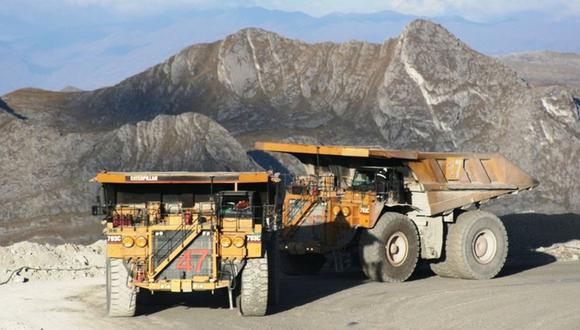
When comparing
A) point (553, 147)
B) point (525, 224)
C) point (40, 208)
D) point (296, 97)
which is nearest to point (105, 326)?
point (525, 224)

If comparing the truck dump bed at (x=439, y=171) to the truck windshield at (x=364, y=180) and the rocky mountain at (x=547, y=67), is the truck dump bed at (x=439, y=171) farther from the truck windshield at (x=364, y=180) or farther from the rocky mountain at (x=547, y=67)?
the rocky mountain at (x=547, y=67)

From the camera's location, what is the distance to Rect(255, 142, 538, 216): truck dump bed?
Answer: 68.7 feet

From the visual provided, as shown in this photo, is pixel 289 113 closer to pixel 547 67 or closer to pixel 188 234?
pixel 188 234

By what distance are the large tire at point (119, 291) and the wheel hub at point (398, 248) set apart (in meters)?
6.44

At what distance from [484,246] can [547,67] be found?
134 metres

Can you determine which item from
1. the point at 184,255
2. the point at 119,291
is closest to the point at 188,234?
the point at 184,255

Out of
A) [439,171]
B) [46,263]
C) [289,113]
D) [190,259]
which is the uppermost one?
[289,113]

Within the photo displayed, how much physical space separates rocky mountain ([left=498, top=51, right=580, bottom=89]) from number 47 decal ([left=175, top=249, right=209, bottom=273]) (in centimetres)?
10065

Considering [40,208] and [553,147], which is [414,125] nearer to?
[553,147]

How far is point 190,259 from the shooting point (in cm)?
1545

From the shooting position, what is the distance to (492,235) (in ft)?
70.8

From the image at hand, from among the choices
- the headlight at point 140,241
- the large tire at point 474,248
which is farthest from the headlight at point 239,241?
the large tire at point 474,248

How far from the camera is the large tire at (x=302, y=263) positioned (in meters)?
22.1

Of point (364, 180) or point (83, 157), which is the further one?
point (83, 157)
